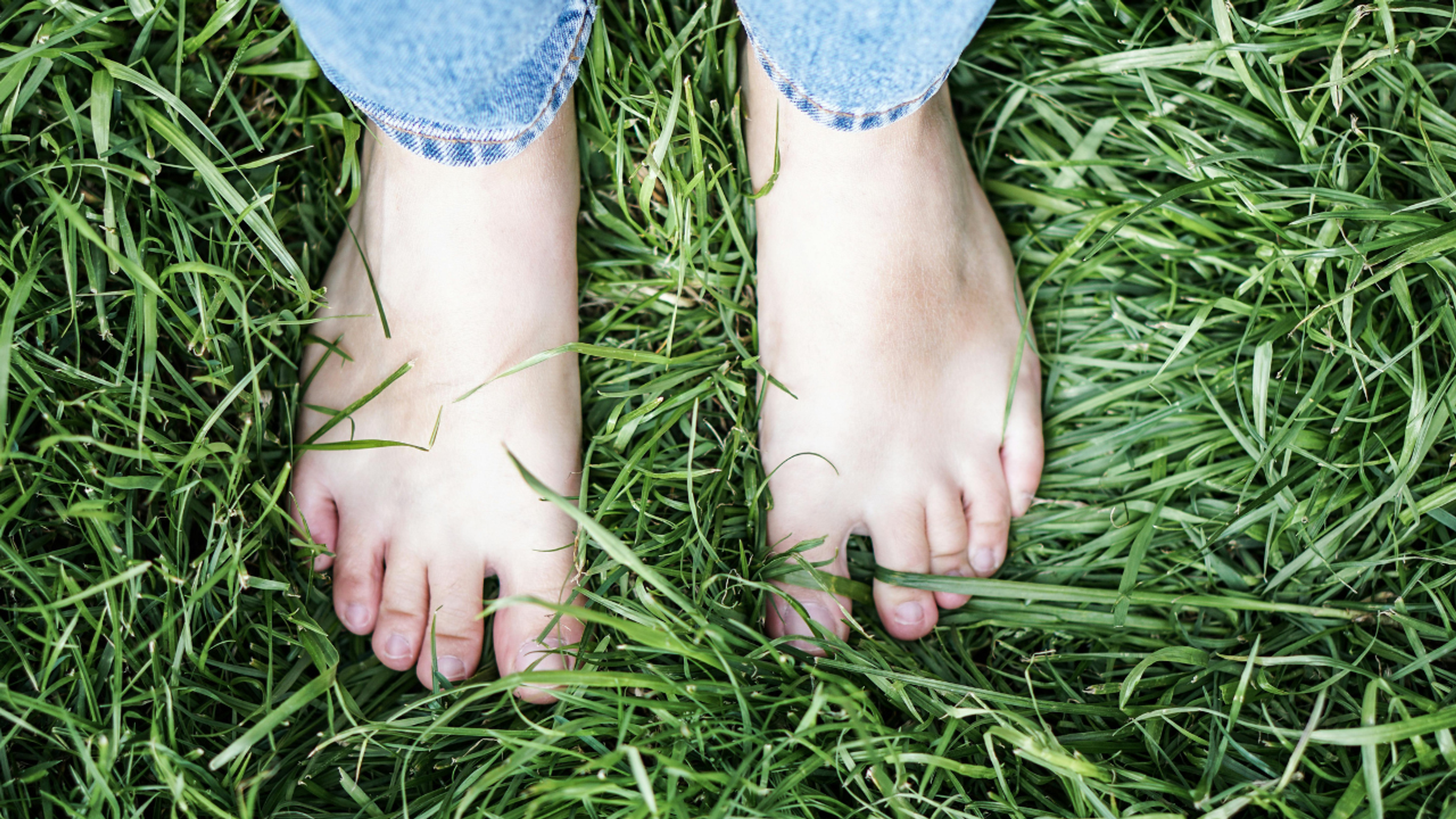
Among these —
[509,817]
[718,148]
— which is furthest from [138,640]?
[718,148]

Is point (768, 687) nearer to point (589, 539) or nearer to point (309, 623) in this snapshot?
point (589, 539)

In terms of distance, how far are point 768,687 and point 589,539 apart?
0.70ft

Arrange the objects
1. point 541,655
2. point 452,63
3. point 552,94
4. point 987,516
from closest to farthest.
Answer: point 452,63 < point 552,94 < point 541,655 < point 987,516

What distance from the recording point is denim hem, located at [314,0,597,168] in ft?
1.95

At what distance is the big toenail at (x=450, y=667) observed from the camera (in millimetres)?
854

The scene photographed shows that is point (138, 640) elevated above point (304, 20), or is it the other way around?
point (304, 20)

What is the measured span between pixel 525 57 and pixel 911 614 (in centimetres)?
63

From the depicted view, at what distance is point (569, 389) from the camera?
872 mm

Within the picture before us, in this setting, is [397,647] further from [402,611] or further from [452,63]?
[452,63]

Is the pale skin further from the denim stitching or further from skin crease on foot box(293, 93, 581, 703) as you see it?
the denim stitching

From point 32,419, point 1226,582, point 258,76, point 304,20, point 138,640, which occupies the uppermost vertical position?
point 304,20

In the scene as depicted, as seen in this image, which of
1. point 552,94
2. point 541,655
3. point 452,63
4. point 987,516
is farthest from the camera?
point 987,516

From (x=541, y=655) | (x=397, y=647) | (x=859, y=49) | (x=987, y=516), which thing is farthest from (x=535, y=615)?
(x=859, y=49)

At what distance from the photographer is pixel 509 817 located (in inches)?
27.2
